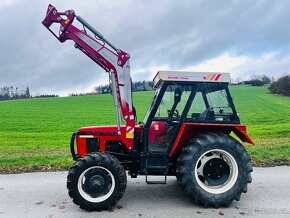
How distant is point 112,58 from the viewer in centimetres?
Result: 571

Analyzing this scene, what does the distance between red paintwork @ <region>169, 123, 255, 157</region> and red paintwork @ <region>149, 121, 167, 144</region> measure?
13.9 inches

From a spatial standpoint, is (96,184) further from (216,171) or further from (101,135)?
(216,171)

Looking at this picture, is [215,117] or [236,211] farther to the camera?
[215,117]

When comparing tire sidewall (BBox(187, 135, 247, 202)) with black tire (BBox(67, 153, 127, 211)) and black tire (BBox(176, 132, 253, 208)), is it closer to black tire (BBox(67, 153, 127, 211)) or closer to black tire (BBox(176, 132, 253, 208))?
black tire (BBox(176, 132, 253, 208))

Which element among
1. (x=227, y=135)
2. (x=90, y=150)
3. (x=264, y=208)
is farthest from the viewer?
(x=90, y=150)

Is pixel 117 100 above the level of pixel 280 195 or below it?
above

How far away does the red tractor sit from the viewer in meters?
5.17

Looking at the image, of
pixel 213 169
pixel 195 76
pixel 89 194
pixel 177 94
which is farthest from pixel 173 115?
pixel 89 194

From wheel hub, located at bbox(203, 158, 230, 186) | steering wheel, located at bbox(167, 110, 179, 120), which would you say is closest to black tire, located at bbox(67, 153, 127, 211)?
steering wheel, located at bbox(167, 110, 179, 120)

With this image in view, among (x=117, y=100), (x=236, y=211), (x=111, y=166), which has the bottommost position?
(x=236, y=211)

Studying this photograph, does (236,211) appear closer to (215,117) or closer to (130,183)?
(215,117)

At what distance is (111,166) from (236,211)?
215 cm

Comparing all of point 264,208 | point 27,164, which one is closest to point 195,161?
point 264,208

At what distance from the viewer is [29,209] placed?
509 cm
